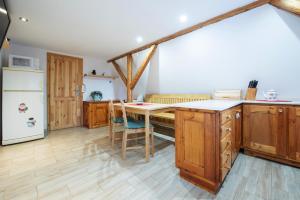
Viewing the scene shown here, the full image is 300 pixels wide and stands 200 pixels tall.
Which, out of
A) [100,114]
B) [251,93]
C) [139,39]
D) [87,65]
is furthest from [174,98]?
[87,65]

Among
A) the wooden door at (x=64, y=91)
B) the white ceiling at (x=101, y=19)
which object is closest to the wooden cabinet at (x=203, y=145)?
Result: the white ceiling at (x=101, y=19)

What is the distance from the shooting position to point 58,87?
167 inches

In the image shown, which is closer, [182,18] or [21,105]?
[182,18]

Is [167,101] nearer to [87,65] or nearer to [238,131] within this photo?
[238,131]

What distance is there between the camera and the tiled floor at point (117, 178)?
4.75 feet

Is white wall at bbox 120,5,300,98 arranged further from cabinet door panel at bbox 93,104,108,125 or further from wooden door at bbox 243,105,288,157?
cabinet door panel at bbox 93,104,108,125

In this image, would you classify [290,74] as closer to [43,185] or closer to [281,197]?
[281,197]

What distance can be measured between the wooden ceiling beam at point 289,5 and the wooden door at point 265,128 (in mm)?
1357

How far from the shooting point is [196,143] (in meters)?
1.52

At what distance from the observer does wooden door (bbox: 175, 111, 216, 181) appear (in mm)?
1396

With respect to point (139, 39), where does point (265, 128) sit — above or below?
below

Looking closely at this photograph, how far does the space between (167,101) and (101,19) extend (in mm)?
2286

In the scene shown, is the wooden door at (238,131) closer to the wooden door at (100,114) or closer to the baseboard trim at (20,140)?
the wooden door at (100,114)

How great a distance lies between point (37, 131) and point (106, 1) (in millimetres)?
3053
